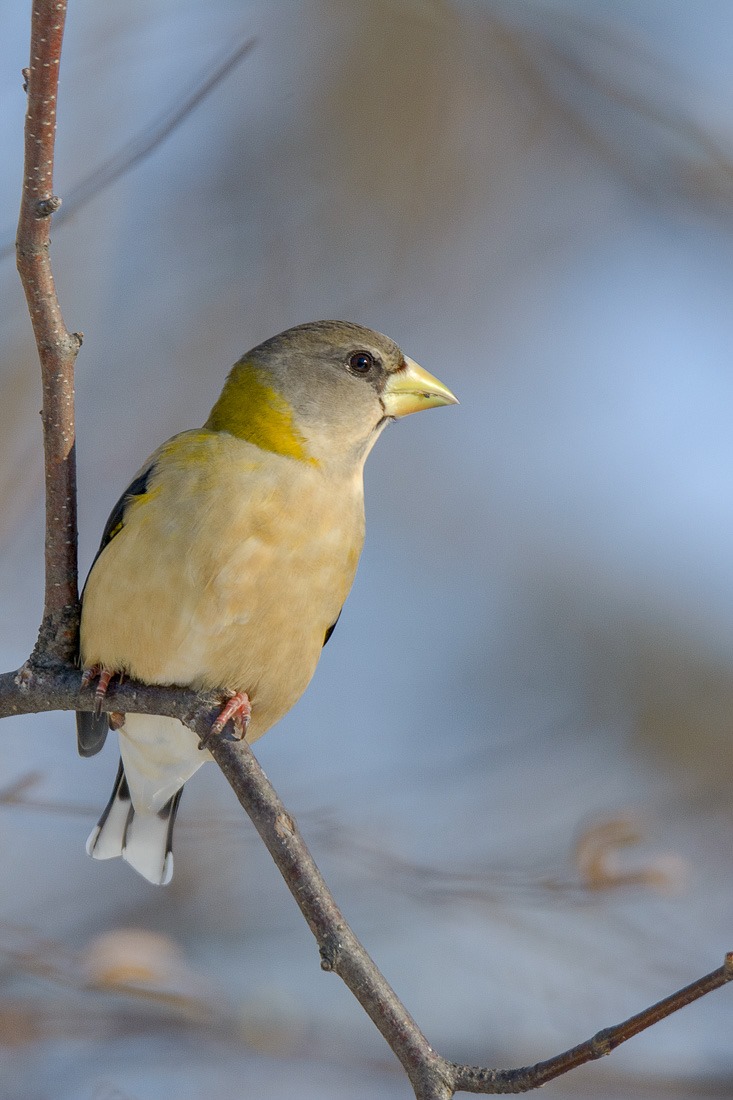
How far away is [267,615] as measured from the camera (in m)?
3.96

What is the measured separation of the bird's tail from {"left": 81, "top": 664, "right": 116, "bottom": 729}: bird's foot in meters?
1.47

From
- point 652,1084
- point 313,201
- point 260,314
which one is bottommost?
point 652,1084

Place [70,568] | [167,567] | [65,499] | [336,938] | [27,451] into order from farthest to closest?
[27,451], [167,567], [70,568], [65,499], [336,938]

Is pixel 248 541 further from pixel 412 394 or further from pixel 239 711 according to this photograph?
pixel 412 394

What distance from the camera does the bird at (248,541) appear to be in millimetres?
3846

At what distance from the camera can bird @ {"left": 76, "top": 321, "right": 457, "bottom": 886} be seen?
3.85 m

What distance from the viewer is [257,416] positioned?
4355mm

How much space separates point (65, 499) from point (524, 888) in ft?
10.1

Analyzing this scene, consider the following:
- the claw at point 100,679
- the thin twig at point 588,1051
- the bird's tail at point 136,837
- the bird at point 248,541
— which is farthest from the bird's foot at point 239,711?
the thin twig at point 588,1051

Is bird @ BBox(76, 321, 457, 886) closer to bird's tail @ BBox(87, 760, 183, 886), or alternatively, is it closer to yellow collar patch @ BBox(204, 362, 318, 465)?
yellow collar patch @ BBox(204, 362, 318, 465)

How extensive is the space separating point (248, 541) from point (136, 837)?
1.94 metres

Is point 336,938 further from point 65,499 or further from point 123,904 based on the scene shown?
point 123,904

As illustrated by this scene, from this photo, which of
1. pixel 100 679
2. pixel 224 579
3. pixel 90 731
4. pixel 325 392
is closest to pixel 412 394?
pixel 325 392

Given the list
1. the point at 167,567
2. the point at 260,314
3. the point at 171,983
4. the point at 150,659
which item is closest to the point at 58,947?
the point at 171,983
